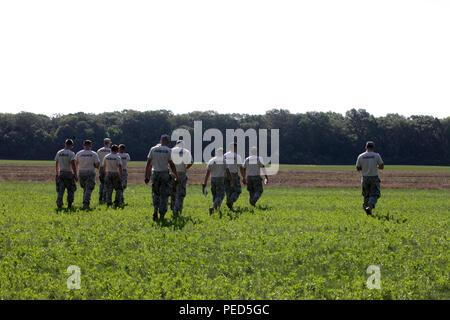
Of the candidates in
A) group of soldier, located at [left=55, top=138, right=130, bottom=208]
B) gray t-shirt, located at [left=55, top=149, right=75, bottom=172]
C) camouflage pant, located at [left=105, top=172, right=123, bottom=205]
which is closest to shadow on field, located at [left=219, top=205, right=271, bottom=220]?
camouflage pant, located at [left=105, top=172, right=123, bottom=205]

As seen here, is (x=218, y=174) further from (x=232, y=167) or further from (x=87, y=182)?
(x=87, y=182)

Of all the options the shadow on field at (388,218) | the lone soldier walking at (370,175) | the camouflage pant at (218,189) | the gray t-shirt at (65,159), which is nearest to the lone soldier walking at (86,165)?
the gray t-shirt at (65,159)

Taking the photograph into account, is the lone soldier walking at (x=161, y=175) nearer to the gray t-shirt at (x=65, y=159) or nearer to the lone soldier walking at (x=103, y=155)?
the gray t-shirt at (x=65, y=159)

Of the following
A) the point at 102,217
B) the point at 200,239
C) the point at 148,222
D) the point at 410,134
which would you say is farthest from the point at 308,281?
the point at 410,134

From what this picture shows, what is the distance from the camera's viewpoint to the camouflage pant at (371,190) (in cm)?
1703

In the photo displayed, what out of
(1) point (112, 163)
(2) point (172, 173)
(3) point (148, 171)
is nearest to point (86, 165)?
(1) point (112, 163)

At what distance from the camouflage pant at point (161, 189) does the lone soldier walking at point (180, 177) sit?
1.03 metres

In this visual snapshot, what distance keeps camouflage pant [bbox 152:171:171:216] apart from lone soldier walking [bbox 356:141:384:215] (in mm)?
7050

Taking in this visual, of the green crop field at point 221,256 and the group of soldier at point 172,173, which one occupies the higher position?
the group of soldier at point 172,173

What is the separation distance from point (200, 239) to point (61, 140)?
4734 inches

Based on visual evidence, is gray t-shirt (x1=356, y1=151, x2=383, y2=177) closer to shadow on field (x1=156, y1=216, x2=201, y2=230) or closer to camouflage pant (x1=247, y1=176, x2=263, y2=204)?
camouflage pant (x1=247, y1=176, x2=263, y2=204)

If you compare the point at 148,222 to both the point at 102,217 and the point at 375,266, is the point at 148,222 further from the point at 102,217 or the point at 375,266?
the point at 375,266
